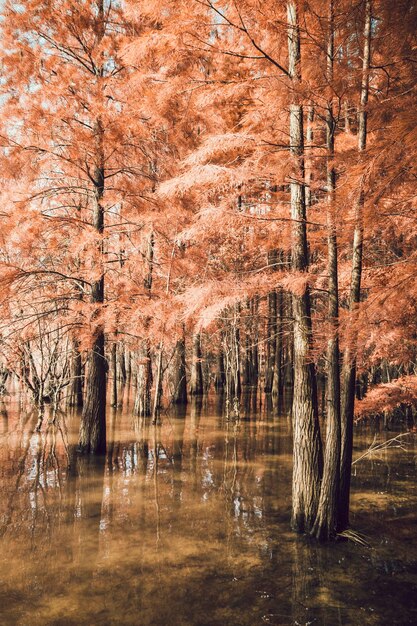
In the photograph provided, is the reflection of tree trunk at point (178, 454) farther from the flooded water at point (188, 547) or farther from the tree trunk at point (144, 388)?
the tree trunk at point (144, 388)

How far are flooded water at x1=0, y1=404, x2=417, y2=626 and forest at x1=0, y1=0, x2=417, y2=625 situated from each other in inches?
8.1

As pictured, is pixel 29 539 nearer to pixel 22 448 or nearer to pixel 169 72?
pixel 22 448

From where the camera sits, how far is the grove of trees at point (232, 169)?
204 inches

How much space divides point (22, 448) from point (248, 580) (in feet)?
26.3

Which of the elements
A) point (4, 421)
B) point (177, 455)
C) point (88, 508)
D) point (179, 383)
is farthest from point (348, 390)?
point (179, 383)

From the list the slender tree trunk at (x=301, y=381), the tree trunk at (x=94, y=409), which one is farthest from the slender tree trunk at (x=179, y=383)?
the slender tree trunk at (x=301, y=381)

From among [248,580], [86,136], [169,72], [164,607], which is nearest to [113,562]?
[164,607]

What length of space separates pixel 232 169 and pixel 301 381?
3230mm

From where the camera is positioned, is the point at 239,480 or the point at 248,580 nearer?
the point at 248,580

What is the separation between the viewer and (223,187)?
233 inches

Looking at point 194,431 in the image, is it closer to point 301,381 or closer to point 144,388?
point 144,388

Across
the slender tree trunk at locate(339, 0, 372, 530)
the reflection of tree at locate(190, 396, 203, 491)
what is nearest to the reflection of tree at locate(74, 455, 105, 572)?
the reflection of tree at locate(190, 396, 203, 491)

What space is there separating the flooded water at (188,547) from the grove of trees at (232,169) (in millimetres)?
923

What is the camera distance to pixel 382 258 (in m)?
11.9
